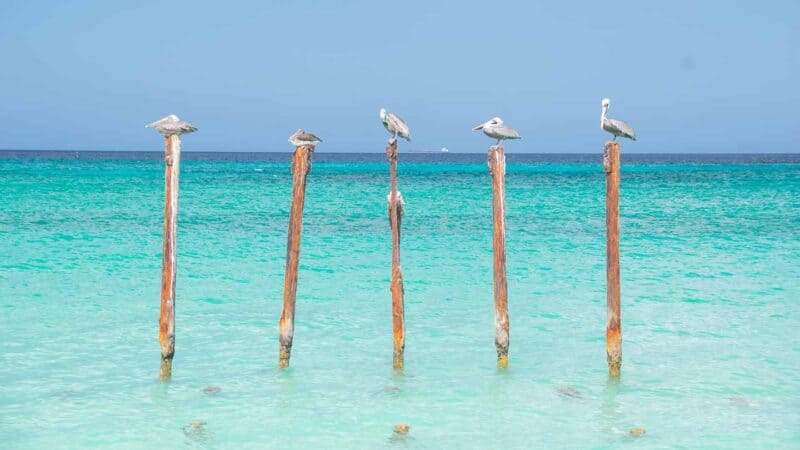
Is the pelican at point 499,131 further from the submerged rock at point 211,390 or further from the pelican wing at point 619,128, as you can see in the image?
the submerged rock at point 211,390

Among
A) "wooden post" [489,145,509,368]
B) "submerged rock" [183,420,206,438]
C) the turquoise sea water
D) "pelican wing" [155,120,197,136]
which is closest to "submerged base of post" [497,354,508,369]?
"wooden post" [489,145,509,368]

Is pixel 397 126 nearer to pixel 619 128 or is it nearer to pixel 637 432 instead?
pixel 619 128

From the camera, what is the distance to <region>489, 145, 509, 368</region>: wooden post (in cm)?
944

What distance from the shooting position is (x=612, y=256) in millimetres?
9508

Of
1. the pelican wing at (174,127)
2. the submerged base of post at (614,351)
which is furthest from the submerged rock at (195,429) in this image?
the submerged base of post at (614,351)

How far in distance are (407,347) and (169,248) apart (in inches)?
140

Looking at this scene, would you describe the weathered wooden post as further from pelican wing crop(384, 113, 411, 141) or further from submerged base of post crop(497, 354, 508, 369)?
submerged base of post crop(497, 354, 508, 369)

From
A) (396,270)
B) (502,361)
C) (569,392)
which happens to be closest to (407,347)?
(502,361)

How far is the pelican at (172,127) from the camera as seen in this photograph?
948 centimetres

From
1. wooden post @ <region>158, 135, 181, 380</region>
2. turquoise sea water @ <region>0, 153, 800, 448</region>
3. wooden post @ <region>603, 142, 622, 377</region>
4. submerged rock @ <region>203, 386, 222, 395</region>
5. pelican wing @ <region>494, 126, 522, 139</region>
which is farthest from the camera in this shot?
pelican wing @ <region>494, 126, 522, 139</region>

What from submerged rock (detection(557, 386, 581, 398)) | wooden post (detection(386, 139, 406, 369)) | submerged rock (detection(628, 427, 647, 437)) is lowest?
submerged rock (detection(628, 427, 647, 437))

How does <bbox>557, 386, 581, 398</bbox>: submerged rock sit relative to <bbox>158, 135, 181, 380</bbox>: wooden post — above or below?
below

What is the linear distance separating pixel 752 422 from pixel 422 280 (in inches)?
339

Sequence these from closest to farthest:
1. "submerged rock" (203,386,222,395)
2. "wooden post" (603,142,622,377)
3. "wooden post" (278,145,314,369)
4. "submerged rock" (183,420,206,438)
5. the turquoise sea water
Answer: "submerged rock" (183,420,206,438), the turquoise sea water, "wooden post" (603,142,622,377), "submerged rock" (203,386,222,395), "wooden post" (278,145,314,369)
